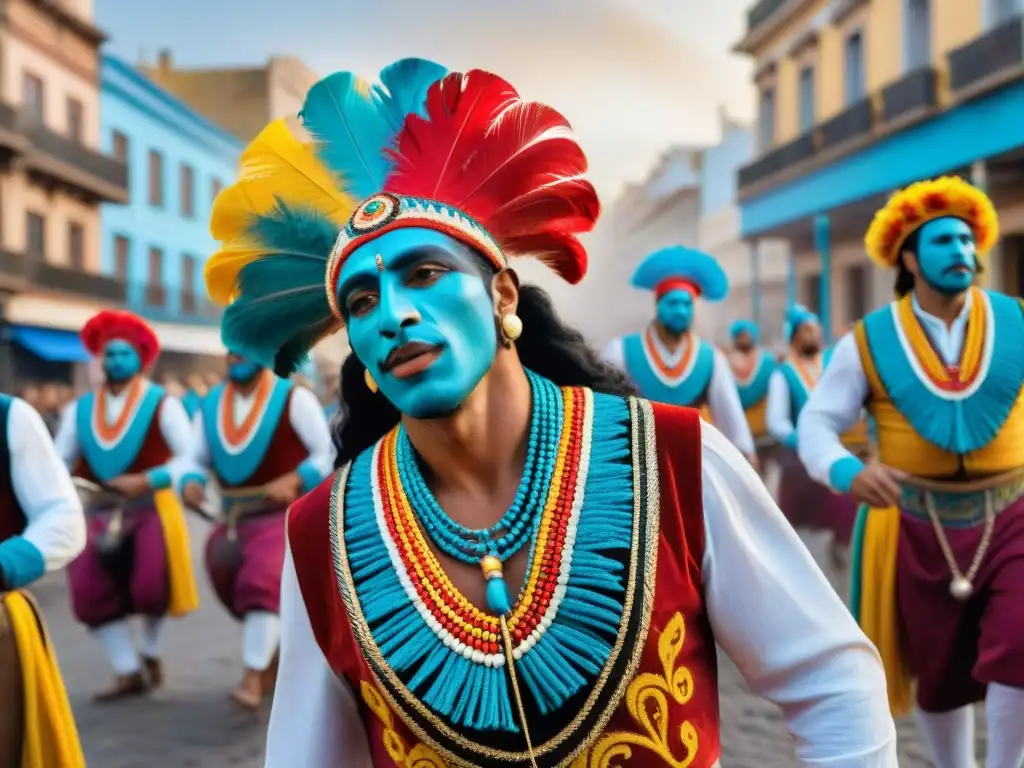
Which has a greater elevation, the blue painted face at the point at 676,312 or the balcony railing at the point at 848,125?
the balcony railing at the point at 848,125

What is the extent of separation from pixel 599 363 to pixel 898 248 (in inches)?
100

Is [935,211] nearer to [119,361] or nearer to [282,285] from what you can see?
[282,285]

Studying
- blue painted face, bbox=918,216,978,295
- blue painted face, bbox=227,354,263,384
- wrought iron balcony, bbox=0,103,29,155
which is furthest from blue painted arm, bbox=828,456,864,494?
wrought iron balcony, bbox=0,103,29,155

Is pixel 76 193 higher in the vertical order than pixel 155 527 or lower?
higher

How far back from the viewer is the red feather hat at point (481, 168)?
2.23 metres

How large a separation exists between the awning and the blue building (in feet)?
14.3

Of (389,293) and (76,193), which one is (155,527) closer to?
(389,293)

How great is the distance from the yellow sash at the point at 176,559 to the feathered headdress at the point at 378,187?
4.55m

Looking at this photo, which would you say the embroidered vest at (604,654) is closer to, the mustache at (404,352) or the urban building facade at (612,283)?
the mustache at (404,352)

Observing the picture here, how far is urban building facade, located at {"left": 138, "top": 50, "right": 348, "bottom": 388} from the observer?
136 ft

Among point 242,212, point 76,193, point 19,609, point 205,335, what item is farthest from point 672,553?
point 205,335

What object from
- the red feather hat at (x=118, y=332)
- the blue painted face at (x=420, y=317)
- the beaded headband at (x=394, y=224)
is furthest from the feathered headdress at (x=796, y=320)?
the blue painted face at (x=420, y=317)

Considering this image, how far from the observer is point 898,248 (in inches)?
182

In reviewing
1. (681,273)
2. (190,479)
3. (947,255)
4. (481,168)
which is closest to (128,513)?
(190,479)
